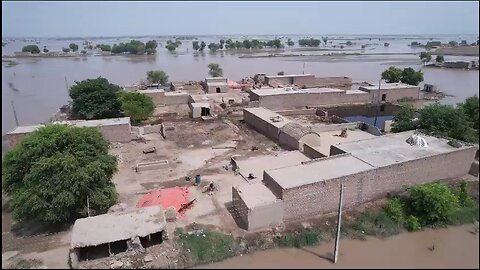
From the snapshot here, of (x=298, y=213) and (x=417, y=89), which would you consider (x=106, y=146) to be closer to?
(x=298, y=213)

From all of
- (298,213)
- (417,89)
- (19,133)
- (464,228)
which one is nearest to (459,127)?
(464,228)

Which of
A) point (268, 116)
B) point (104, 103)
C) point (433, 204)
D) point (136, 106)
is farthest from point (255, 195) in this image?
point (104, 103)

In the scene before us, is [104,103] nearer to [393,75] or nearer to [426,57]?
[393,75]

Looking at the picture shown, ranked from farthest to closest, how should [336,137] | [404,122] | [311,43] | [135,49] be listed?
[311,43], [135,49], [336,137], [404,122]

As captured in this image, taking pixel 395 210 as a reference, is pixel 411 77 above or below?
above

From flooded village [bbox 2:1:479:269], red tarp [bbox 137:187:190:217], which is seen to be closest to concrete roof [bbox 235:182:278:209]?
flooded village [bbox 2:1:479:269]

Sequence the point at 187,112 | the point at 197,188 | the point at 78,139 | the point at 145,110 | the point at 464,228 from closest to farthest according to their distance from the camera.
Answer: the point at 464,228, the point at 78,139, the point at 197,188, the point at 145,110, the point at 187,112

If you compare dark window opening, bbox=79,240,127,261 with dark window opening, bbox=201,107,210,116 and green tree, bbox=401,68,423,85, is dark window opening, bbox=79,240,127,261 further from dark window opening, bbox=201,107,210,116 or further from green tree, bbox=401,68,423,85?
green tree, bbox=401,68,423,85
